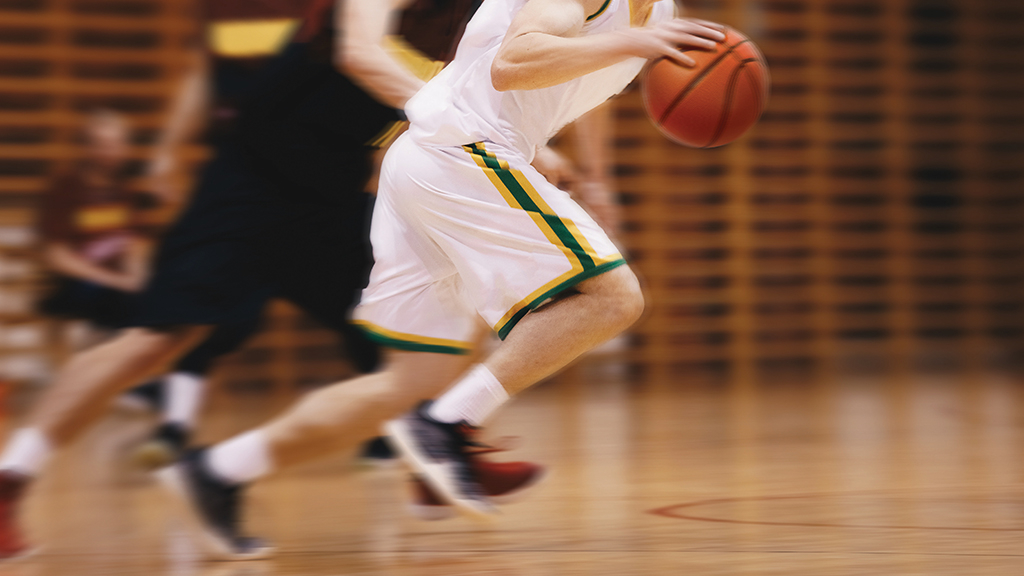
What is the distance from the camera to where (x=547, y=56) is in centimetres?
193

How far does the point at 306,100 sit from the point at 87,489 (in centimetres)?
135

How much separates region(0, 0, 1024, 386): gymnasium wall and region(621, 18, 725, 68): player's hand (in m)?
4.69

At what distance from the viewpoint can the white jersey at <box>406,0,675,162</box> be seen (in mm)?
2115

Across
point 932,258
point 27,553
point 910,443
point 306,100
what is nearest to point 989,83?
point 932,258

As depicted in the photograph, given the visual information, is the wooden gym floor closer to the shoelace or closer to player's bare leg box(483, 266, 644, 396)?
the shoelace

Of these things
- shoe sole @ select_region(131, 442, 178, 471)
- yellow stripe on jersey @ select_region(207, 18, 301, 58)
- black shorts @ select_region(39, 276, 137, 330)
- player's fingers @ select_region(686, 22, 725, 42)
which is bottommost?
shoe sole @ select_region(131, 442, 178, 471)

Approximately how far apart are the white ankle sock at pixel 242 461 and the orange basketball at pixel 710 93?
94 centimetres

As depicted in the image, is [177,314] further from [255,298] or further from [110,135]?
[110,135]

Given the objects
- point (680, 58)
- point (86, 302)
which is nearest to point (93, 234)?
point (86, 302)

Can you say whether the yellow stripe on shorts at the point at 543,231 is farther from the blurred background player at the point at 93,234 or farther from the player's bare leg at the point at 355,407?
the blurred background player at the point at 93,234

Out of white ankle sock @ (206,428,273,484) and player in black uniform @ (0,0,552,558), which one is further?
player in black uniform @ (0,0,552,558)

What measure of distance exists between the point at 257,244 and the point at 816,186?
5.50m

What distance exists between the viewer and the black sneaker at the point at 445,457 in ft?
6.92

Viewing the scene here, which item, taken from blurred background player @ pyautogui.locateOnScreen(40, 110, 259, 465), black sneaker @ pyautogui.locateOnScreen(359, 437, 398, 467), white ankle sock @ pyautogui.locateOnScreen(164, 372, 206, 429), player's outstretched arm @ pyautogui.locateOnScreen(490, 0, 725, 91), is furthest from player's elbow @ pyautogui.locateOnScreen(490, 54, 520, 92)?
blurred background player @ pyautogui.locateOnScreen(40, 110, 259, 465)
